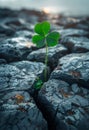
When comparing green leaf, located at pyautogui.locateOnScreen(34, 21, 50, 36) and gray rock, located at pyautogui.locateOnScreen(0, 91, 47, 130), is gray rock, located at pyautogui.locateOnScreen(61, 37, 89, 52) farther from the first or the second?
gray rock, located at pyautogui.locateOnScreen(0, 91, 47, 130)

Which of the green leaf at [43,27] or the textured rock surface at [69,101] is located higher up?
the green leaf at [43,27]

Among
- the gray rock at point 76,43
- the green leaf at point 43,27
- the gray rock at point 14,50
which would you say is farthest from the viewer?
the gray rock at point 76,43

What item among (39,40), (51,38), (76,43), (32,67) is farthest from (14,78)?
(76,43)

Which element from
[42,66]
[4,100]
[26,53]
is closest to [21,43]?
[26,53]

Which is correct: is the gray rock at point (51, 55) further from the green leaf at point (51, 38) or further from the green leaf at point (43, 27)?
the green leaf at point (43, 27)

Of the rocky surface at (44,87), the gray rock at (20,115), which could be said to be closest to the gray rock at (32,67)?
the rocky surface at (44,87)

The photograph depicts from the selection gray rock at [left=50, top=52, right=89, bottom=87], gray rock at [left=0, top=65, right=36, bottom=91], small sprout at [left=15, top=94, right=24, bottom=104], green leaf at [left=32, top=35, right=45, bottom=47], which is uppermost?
green leaf at [left=32, top=35, right=45, bottom=47]

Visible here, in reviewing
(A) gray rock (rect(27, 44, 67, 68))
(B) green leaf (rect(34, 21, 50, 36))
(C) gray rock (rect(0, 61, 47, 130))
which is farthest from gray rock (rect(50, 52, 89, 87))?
(B) green leaf (rect(34, 21, 50, 36))
